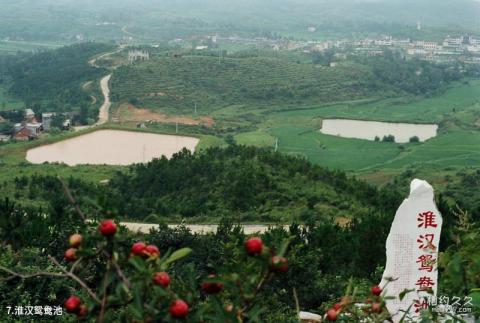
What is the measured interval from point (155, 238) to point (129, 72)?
119 feet

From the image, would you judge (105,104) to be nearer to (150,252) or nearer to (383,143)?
(383,143)

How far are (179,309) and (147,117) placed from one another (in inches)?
1472

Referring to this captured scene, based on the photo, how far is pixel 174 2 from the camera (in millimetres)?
176500

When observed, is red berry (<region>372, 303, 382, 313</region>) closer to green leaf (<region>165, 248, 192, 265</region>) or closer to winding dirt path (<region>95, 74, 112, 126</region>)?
green leaf (<region>165, 248, 192, 265</region>)

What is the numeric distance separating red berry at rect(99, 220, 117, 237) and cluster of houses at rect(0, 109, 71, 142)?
32.6m

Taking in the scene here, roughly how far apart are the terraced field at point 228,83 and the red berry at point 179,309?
39.5 meters

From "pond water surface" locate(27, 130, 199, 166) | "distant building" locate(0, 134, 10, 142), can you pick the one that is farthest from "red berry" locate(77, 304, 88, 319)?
"distant building" locate(0, 134, 10, 142)

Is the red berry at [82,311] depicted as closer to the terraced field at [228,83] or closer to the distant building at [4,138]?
the distant building at [4,138]

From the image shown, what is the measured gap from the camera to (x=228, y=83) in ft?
159

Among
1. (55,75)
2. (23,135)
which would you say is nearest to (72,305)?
(23,135)

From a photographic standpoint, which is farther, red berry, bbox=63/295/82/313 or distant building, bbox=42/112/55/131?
distant building, bbox=42/112/55/131

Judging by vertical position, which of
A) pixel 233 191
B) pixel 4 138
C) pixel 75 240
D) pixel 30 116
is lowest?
pixel 4 138

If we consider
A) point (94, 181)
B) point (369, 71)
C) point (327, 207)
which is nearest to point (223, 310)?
point (327, 207)

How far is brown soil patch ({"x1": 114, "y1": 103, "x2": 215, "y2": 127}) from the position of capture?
125 ft
